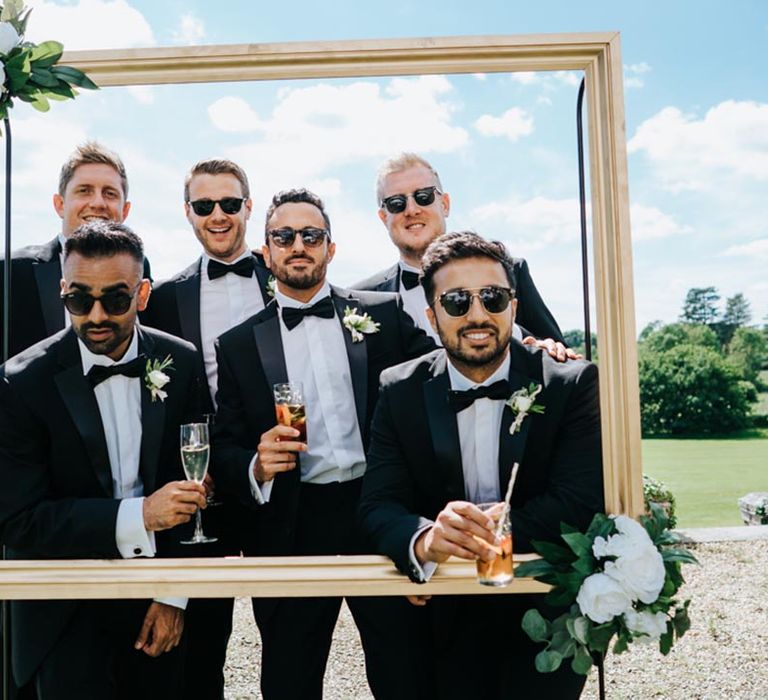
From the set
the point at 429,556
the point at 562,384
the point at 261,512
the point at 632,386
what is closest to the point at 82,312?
the point at 261,512

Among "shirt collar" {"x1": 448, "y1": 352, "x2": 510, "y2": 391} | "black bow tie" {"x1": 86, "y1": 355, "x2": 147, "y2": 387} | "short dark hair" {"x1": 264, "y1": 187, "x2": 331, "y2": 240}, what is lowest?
"shirt collar" {"x1": 448, "y1": 352, "x2": 510, "y2": 391}

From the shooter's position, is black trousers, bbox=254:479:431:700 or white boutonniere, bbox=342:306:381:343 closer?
black trousers, bbox=254:479:431:700

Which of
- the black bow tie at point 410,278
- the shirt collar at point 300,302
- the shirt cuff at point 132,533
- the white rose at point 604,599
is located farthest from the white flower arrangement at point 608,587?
the shirt cuff at point 132,533

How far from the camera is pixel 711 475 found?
720 inches

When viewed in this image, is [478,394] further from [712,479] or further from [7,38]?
[712,479]

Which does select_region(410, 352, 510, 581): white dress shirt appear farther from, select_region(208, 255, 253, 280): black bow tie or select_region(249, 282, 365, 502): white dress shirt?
select_region(208, 255, 253, 280): black bow tie

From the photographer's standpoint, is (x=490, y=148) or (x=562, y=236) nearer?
(x=562, y=236)

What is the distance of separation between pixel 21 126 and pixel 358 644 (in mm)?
6333

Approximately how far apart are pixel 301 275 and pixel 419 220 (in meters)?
0.74

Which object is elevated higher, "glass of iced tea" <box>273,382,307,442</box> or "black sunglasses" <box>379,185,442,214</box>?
"black sunglasses" <box>379,185,442,214</box>

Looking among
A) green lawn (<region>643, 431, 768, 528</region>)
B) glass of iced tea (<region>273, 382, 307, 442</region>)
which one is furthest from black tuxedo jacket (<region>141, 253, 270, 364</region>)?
green lawn (<region>643, 431, 768, 528</region>)

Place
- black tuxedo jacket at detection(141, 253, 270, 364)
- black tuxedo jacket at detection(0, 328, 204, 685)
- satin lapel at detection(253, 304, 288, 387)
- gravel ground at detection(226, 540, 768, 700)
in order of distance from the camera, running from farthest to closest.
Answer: gravel ground at detection(226, 540, 768, 700) < black tuxedo jacket at detection(141, 253, 270, 364) < satin lapel at detection(253, 304, 288, 387) < black tuxedo jacket at detection(0, 328, 204, 685)

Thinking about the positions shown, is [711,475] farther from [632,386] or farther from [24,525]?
[24,525]

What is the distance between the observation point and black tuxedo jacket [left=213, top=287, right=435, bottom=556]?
3.99 meters
